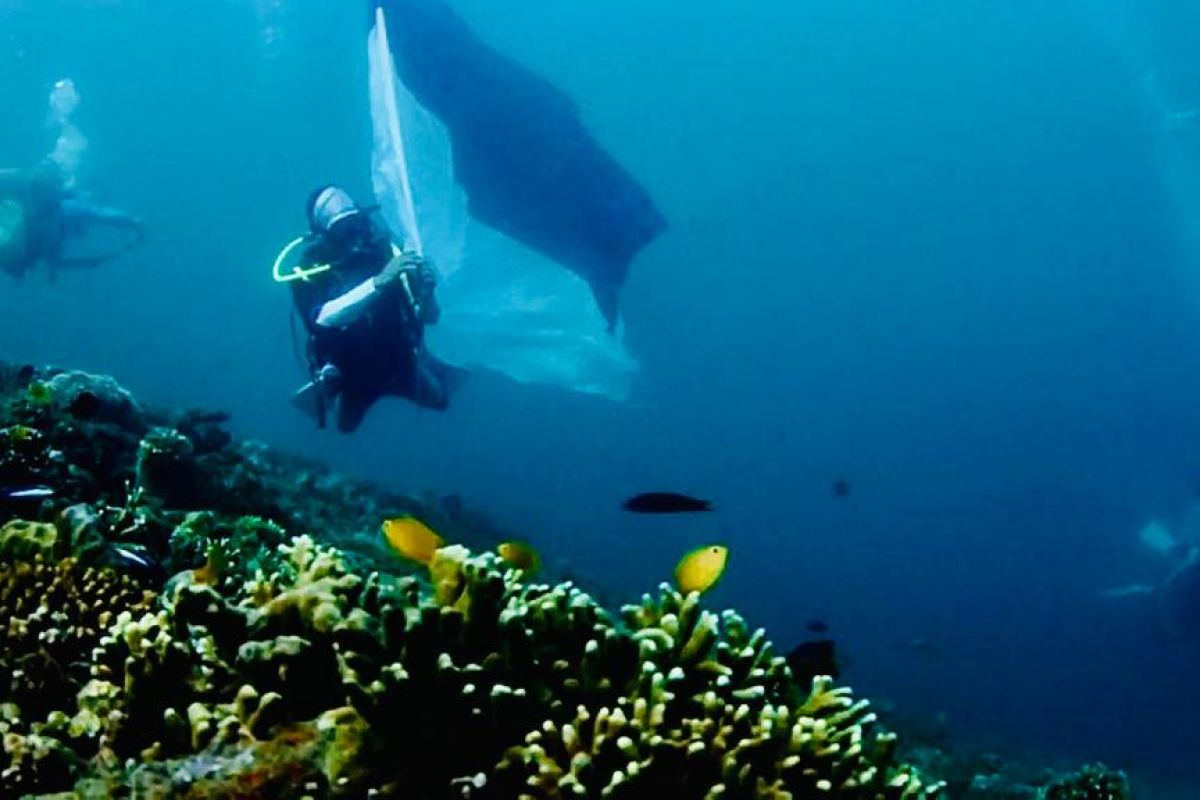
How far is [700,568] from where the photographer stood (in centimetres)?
383

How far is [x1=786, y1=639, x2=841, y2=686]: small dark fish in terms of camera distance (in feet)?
15.9

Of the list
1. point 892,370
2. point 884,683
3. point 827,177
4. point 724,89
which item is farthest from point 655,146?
point 884,683

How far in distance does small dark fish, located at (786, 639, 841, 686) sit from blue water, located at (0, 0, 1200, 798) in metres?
52.4

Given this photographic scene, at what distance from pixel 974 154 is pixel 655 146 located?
37.0 m

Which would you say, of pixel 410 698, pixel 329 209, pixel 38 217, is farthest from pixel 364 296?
pixel 38 217

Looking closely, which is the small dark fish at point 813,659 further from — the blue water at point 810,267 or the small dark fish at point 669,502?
the blue water at point 810,267

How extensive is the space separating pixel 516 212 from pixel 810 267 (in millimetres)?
96687

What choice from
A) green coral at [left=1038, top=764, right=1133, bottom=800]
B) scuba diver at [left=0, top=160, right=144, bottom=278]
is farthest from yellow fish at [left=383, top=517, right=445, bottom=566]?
scuba diver at [left=0, top=160, right=144, bottom=278]

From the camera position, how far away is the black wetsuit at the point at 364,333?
8.52 metres

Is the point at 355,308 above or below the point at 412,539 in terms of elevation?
above

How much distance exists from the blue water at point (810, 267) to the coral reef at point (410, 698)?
177ft

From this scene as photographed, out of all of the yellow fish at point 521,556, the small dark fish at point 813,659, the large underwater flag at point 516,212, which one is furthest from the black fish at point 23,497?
the large underwater flag at point 516,212

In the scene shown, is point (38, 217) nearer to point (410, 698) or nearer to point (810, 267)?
point (410, 698)

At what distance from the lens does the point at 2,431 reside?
6.14 m
